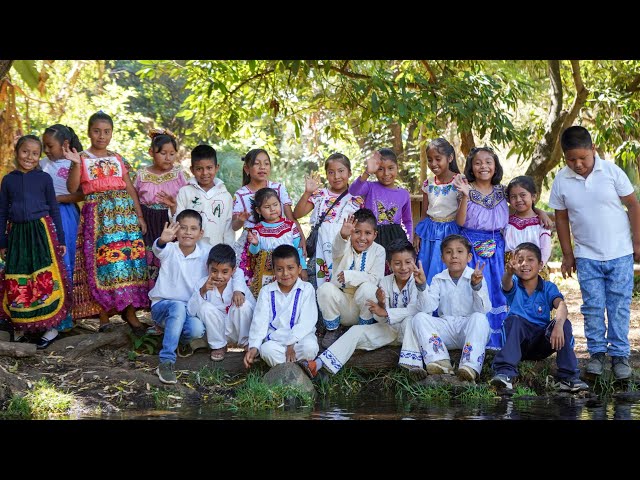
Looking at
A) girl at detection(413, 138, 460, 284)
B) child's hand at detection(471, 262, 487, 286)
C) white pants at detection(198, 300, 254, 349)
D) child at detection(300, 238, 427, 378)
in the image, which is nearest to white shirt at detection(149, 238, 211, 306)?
white pants at detection(198, 300, 254, 349)

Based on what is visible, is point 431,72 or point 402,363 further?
point 431,72

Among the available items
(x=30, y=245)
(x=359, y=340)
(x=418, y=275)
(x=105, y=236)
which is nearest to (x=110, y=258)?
(x=105, y=236)

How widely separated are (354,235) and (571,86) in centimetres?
606

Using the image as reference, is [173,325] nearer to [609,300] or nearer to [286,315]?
[286,315]

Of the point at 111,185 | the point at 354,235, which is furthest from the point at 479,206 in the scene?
the point at 111,185

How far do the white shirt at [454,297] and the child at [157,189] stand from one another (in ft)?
6.63

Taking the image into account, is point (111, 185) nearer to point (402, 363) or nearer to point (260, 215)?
point (260, 215)

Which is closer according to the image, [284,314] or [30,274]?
[284,314]

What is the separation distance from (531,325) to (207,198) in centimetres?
247

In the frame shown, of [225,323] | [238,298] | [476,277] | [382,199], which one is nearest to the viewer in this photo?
[476,277]

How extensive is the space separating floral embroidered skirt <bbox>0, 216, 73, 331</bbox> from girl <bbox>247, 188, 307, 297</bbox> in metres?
1.43

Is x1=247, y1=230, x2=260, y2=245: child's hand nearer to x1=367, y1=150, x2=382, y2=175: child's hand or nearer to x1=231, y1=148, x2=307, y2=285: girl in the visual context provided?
x1=231, y1=148, x2=307, y2=285: girl

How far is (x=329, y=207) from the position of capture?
6.22 m

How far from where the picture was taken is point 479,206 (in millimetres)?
5988
